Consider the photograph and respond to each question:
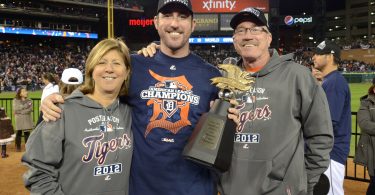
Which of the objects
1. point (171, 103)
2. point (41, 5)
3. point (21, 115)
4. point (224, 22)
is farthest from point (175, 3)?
point (41, 5)

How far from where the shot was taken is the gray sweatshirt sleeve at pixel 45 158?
2.52 m

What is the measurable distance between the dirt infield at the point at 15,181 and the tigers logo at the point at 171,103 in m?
4.47

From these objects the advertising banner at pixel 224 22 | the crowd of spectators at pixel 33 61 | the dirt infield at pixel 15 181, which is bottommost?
the dirt infield at pixel 15 181

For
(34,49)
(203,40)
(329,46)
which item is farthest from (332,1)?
(329,46)

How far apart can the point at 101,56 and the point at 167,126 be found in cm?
73

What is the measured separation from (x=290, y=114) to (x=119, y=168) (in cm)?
138

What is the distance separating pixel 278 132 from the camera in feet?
9.65

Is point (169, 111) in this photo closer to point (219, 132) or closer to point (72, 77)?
point (219, 132)

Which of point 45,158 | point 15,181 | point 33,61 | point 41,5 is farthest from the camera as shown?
point 41,5

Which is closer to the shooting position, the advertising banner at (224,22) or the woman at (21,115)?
the woman at (21,115)

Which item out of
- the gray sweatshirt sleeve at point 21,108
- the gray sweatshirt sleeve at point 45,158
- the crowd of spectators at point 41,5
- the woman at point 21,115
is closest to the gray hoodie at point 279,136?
the gray sweatshirt sleeve at point 45,158

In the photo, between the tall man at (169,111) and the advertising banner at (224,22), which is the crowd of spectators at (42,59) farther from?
the tall man at (169,111)

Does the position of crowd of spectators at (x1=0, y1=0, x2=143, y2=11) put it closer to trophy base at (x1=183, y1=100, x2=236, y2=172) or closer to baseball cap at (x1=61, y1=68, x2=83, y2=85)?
baseball cap at (x1=61, y1=68, x2=83, y2=85)

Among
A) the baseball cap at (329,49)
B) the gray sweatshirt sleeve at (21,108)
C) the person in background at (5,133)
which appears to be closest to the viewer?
the baseball cap at (329,49)
